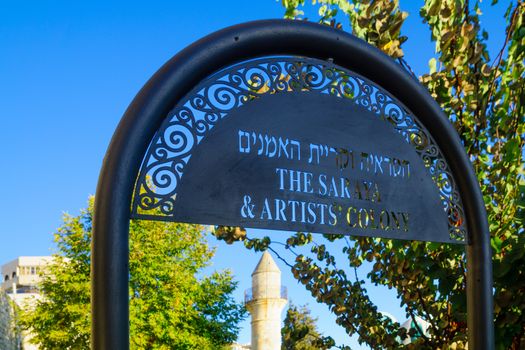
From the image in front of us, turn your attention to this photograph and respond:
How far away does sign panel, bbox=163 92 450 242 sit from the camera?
9.15 ft

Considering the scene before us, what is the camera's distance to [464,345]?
14.4 ft

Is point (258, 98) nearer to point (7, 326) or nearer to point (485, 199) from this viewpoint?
point (485, 199)

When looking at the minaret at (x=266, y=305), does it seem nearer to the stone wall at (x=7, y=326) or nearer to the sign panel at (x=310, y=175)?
the stone wall at (x=7, y=326)

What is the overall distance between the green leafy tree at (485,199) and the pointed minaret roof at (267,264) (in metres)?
17.5

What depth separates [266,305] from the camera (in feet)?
72.9

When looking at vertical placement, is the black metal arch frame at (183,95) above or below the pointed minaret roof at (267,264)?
below

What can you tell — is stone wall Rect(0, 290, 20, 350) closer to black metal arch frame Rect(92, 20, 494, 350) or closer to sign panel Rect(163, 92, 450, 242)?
black metal arch frame Rect(92, 20, 494, 350)

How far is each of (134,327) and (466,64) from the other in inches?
661

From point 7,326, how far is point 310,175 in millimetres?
21857

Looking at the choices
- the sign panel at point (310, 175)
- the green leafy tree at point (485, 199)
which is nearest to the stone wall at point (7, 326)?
the green leafy tree at point (485, 199)

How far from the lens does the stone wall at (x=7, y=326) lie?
2097 cm

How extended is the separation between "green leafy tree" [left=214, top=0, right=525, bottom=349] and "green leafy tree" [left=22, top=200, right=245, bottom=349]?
1536 centimetres

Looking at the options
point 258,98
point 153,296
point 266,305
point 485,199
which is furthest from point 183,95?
point 266,305

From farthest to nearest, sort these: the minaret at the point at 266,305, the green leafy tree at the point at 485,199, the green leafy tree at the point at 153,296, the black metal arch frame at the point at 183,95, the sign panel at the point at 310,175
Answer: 1. the minaret at the point at 266,305
2. the green leafy tree at the point at 153,296
3. the green leafy tree at the point at 485,199
4. the sign panel at the point at 310,175
5. the black metal arch frame at the point at 183,95
